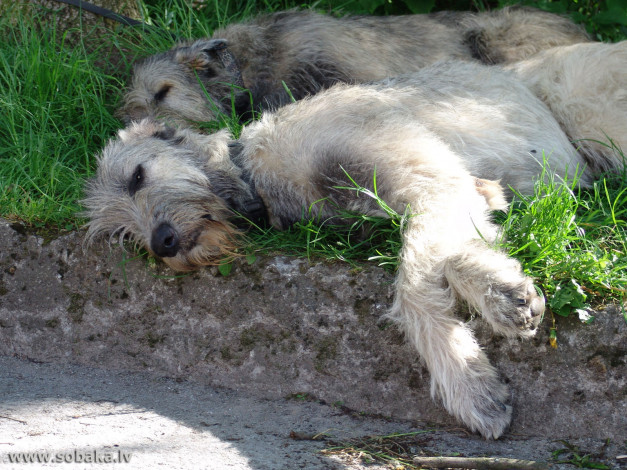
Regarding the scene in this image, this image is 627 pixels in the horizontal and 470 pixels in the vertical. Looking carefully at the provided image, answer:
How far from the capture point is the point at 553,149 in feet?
15.0

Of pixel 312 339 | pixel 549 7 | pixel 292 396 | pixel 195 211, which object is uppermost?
pixel 549 7

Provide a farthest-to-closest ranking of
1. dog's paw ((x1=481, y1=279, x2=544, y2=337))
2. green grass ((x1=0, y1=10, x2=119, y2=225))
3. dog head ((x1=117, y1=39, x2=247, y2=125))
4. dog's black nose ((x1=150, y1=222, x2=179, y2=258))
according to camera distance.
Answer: dog head ((x1=117, y1=39, x2=247, y2=125)) → green grass ((x1=0, y1=10, x2=119, y2=225)) → dog's black nose ((x1=150, y1=222, x2=179, y2=258)) → dog's paw ((x1=481, y1=279, x2=544, y2=337))

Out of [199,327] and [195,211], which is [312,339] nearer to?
[199,327]

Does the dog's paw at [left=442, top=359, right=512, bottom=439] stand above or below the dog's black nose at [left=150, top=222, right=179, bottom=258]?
below

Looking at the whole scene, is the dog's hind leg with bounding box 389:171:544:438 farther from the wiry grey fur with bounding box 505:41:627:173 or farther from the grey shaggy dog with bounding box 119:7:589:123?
the grey shaggy dog with bounding box 119:7:589:123

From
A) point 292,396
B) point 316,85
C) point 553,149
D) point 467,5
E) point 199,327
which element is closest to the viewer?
point 292,396

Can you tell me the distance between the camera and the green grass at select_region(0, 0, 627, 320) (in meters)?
3.69

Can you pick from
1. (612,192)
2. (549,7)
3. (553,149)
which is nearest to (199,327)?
(553,149)

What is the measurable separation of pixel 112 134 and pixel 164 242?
7.82 feet

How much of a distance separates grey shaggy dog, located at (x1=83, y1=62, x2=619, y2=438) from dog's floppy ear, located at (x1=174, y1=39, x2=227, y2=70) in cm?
155

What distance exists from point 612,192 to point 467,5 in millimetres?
3831

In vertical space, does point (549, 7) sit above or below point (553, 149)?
above

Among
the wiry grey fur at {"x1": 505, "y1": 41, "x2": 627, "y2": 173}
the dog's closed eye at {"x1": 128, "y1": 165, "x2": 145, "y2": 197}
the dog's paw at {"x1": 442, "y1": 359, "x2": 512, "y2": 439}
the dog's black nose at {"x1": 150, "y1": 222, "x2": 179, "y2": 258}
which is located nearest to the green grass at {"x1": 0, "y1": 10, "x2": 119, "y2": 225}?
the dog's closed eye at {"x1": 128, "y1": 165, "x2": 145, "y2": 197}

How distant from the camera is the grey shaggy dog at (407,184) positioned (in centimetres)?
342
